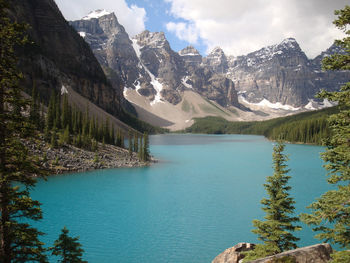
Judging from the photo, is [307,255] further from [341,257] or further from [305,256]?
[341,257]

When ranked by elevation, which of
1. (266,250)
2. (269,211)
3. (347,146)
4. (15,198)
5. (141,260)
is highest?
(347,146)

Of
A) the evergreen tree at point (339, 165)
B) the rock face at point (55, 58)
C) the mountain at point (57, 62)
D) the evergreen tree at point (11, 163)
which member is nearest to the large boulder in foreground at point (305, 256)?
the evergreen tree at point (339, 165)

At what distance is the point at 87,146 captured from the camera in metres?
70.1

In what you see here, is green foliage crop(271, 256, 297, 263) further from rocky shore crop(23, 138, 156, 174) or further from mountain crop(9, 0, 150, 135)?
mountain crop(9, 0, 150, 135)

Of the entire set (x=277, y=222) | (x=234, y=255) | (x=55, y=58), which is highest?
(x=55, y=58)

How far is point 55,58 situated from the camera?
153625 mm

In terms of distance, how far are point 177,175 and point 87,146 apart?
90.2ft

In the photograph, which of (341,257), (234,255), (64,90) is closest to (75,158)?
(234,255)

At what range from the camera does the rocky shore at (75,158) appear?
53344mm

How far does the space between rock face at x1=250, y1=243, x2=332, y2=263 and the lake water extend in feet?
44.9

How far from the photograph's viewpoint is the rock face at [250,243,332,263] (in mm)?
8672

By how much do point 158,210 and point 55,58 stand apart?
148 metres

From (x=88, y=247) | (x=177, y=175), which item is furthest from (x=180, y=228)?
(x=177, y=175)

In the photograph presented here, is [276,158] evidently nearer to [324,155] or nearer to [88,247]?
[324,155]
